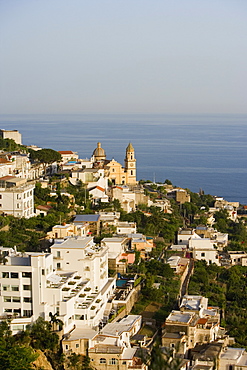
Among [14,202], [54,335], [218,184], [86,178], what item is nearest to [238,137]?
[218,184]

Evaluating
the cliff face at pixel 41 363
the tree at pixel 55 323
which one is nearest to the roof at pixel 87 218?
the tree at pixel 55 323

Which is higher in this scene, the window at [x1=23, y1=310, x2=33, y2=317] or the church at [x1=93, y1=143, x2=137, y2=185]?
the church at [x1=93, y1=143, x2=137, y2=185]

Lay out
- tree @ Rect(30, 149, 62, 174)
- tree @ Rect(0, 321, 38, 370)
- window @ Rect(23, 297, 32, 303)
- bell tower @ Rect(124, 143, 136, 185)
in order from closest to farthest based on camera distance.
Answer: tree @ Rect(0, 321, 38, 370), window @ Rect(23, 297, 32, 303), tree @ Rect(30, 149, 62, 174), bell tower @ Rect(124, 143, 136, 185)

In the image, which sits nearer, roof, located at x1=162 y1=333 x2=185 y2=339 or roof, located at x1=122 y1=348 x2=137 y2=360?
roof, located at x1=122 y1=348 x2=137 y2=360

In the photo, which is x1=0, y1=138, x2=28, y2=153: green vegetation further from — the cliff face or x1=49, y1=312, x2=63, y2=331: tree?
the cliff face

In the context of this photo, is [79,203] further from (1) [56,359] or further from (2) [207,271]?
(1) [56,359]

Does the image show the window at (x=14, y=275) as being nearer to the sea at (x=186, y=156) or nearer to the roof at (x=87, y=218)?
the roof at (x=87, y=218)

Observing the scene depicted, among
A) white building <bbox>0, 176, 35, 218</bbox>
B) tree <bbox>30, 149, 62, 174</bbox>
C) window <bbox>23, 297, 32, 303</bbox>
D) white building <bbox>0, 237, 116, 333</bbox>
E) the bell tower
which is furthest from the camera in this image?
the bell tower

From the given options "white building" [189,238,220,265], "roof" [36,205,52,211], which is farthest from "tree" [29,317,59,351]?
"white building" [189,238,220,265]

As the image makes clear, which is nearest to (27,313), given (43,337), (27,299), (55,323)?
(27,299)
